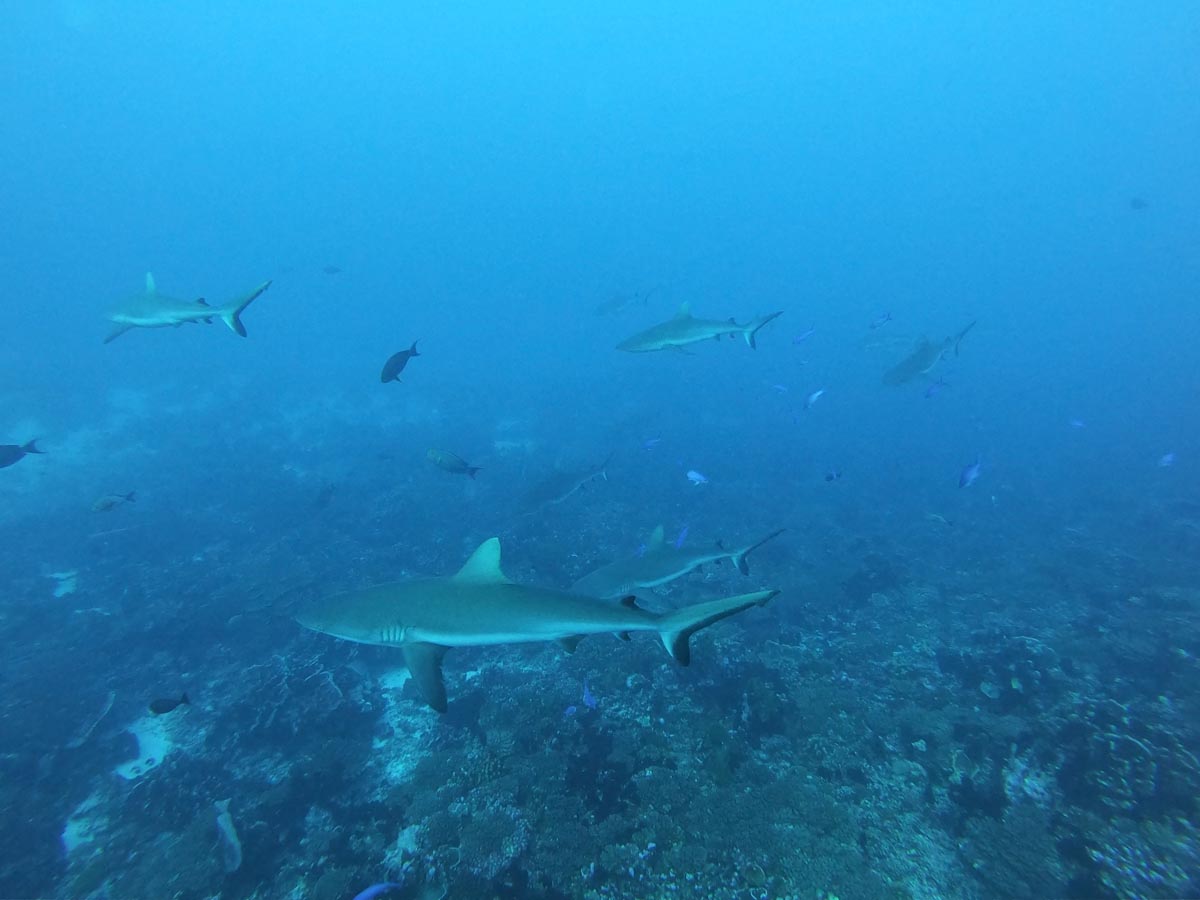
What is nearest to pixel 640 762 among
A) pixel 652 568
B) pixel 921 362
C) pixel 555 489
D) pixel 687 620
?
pixel 652 568

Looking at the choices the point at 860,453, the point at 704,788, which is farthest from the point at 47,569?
the point at 860,453

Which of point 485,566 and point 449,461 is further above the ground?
point 485,566

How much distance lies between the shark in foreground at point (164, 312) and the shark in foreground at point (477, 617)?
248 inches

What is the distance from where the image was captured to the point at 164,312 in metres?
9.51

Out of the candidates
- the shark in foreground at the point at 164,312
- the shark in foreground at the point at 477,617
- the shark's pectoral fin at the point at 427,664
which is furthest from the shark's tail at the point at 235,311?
the shark's pectoral fin at the point at 427,664

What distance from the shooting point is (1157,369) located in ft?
196

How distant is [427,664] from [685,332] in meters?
9.50

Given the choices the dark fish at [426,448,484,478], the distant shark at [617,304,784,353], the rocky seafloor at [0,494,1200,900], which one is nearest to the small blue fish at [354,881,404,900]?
the rocky seafloor at [0,494,1200,900]

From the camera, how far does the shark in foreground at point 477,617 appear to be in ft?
15.3

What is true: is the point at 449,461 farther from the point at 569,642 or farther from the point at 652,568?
the point at 569,642

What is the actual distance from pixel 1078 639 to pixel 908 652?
359 cm

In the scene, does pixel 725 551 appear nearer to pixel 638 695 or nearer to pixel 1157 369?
pixel 638 695

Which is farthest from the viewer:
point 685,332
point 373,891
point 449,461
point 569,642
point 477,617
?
point 685,332

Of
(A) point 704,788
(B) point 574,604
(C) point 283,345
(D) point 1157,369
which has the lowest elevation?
(D) point 1157,369
